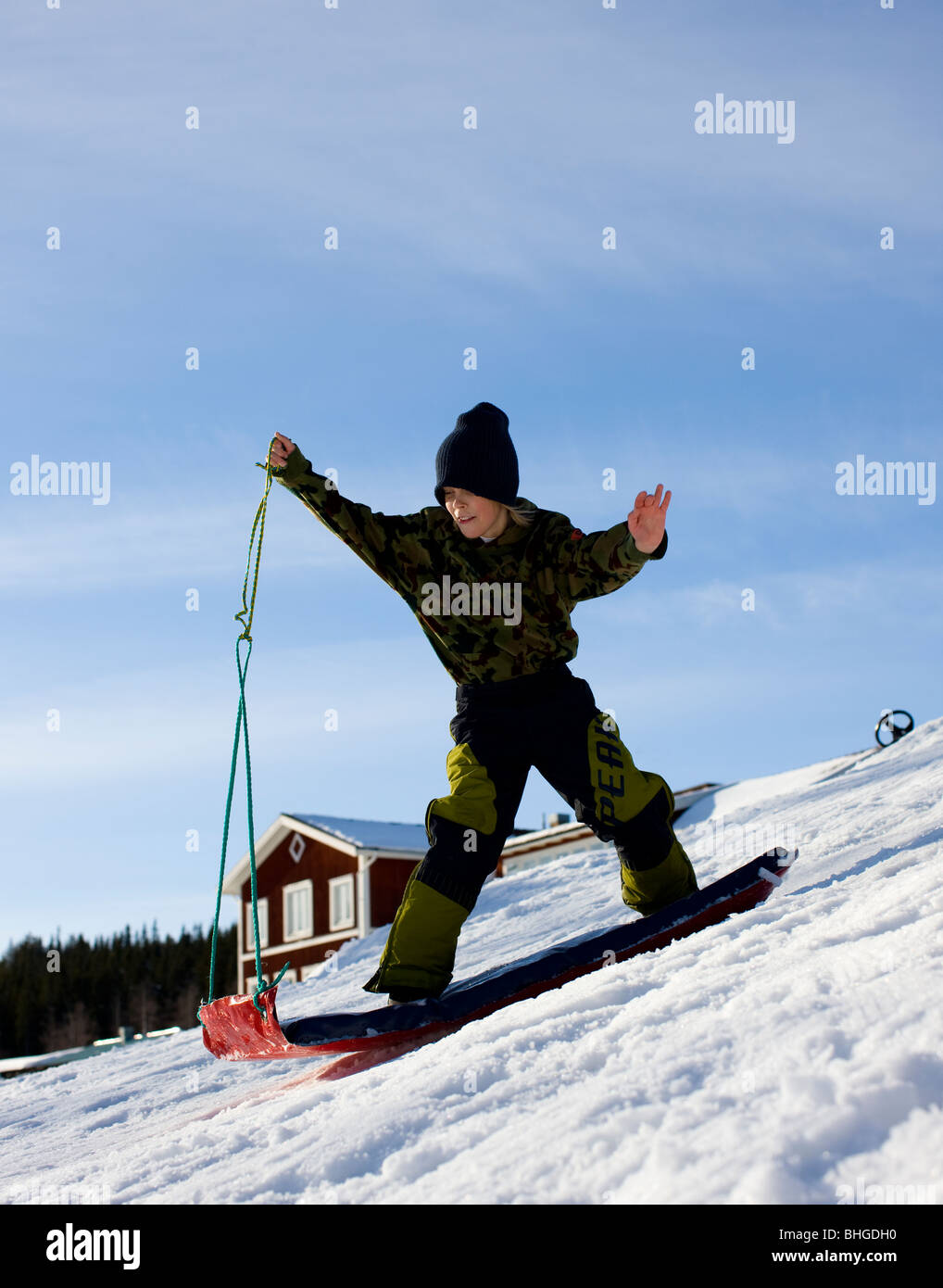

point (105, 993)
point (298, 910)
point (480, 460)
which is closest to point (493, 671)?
point (480, 460)

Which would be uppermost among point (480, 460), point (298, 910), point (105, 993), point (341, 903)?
point (480, 460)

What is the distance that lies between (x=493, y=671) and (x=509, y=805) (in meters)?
0.46

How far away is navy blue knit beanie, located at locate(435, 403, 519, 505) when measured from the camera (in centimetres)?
396

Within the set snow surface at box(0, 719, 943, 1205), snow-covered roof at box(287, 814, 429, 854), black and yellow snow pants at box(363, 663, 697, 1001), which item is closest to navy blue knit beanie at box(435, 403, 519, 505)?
black and yellow snow pants at box(363, 663, 697, 1001)

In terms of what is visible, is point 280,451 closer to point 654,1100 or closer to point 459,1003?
point 459,1003

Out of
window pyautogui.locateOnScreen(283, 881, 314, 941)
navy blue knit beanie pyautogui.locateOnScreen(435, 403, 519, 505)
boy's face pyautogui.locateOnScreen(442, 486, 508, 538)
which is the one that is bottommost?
window pyautogui.locateOnScreen(283, 881, 314, 941)

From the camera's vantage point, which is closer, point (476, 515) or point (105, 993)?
point (476, 515)

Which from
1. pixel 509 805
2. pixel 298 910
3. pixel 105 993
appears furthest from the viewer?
pixel 105 993

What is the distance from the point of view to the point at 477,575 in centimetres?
390

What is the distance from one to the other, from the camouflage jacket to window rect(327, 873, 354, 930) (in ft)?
60.3

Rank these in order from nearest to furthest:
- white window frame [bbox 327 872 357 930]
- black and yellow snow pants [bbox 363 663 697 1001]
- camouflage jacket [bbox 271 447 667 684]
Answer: black and yellow snow pants [bbox 363 663 697 1001]
camouflage jacket [bbox 271 447 667 684]
white window frame [bbox 327 872 357 930]

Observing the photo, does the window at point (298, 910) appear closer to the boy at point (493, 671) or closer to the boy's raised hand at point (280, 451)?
the boy at point (493, 671)

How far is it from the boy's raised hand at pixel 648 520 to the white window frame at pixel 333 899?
1884 centimetres

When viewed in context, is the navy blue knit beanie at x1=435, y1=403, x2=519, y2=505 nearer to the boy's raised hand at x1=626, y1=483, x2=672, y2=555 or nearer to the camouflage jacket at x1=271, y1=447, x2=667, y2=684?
the camouflage jacket at x1=271, y1=447, x2=667, y2=684
